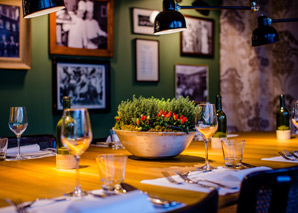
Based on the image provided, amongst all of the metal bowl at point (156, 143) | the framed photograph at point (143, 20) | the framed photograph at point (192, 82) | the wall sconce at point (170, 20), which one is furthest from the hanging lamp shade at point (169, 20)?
the framed photograph at point (192, 82)

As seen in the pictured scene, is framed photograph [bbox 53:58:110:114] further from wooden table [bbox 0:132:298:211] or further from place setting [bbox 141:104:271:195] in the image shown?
place setting [bbox 141:104:271:195]

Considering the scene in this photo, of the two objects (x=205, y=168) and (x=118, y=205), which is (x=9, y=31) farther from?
(x=118, y=205)

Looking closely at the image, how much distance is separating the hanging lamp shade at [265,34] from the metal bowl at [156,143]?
4.06ft

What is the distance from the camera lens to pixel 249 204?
1.01m

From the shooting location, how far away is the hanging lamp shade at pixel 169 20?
2559mm

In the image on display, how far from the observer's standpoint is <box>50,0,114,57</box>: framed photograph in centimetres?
395

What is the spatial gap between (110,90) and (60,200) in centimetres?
325

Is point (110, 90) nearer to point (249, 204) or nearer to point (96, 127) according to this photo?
point (96, 127)

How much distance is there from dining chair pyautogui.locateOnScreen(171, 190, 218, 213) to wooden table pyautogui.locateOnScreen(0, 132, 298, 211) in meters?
0.18

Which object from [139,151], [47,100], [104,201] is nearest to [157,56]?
[47,100]

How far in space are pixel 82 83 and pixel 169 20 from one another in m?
1.77

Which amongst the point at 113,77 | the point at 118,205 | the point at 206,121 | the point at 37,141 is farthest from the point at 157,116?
the point at 113,77

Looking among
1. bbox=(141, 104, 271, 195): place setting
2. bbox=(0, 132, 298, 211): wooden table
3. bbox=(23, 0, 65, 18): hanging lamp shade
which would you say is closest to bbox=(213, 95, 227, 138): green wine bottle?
bbox=(0, 132, 298, 211): wooden table

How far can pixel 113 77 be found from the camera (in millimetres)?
4375
